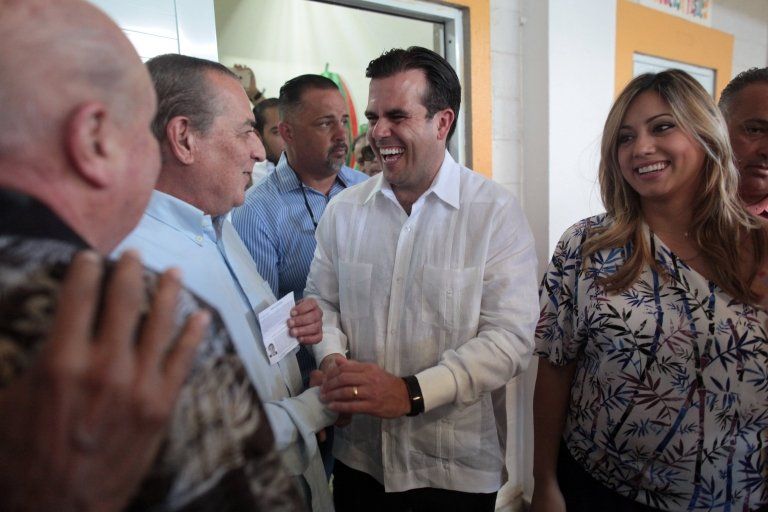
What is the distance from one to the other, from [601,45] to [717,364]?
222 centimetres

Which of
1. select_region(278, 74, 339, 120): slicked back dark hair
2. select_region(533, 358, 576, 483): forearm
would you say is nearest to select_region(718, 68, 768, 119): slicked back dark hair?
select_region(533, 358, 576, 483): forearm

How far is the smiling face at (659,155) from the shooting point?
1.34 m

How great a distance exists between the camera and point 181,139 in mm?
1184

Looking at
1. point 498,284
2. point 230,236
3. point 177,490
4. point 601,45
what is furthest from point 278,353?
point 601,45

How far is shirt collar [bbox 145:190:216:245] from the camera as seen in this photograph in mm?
1144

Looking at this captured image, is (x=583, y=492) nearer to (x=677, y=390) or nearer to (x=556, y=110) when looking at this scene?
(x=677, y=390)

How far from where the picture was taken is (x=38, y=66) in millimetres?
490

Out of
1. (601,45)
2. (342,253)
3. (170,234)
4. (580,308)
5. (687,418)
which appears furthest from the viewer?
(601,45)

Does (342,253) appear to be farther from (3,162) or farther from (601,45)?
(601,45)

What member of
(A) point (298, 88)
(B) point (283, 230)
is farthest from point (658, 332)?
(A) point (298, 88)

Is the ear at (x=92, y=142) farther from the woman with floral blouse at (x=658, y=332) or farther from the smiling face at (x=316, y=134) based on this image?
the smiling face at (x=316, y=134)

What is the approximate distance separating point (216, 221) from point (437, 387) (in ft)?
2.67

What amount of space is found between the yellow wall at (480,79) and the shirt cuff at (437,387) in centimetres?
146

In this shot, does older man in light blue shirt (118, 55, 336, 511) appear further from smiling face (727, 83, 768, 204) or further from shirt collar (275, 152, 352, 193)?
smiling face (727, 83, 768, 204)
